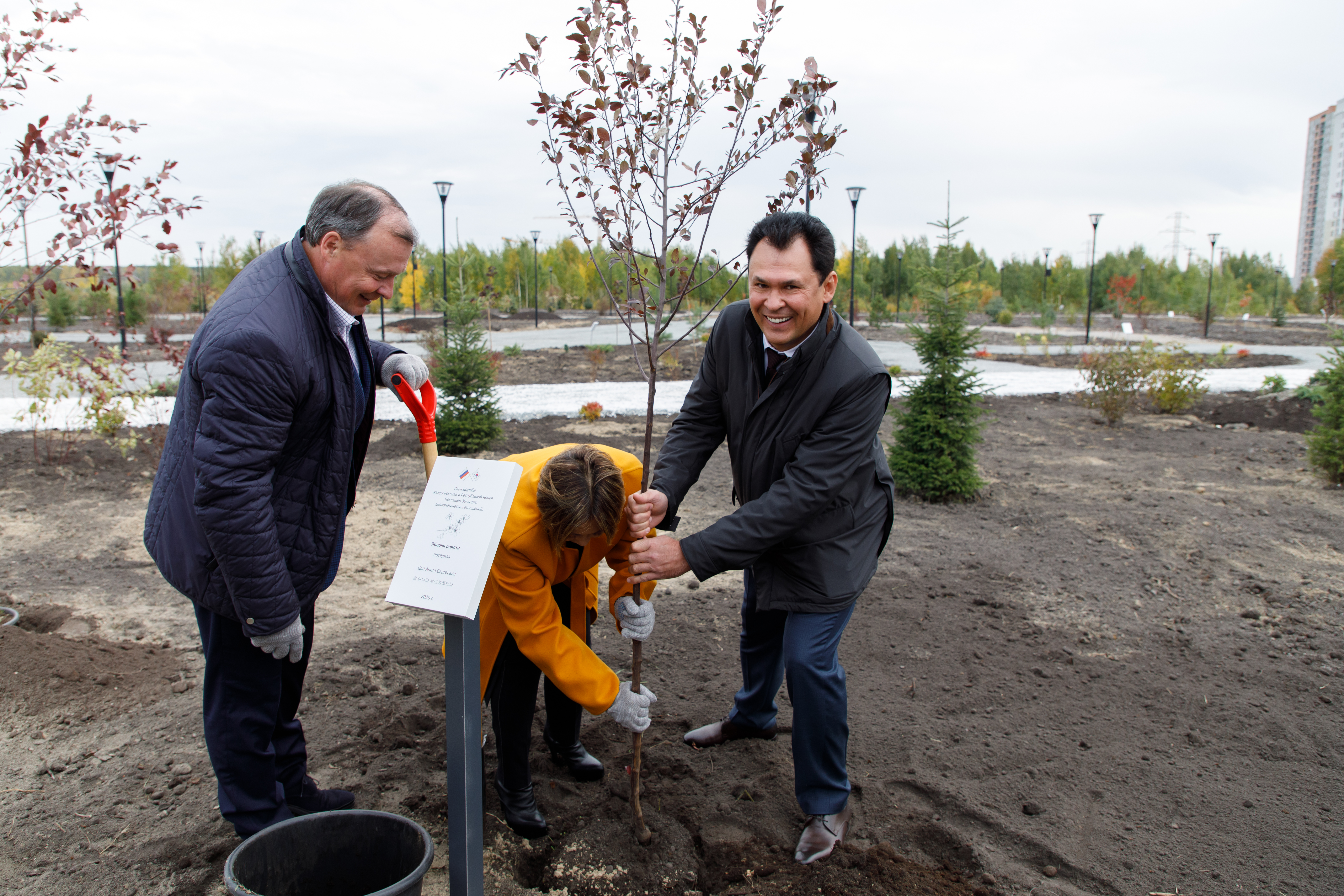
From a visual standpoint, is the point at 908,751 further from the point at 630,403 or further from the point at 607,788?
the point at 630,403

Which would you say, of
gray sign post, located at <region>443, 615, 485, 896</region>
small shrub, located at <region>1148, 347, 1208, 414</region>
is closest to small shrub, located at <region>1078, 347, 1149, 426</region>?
small shrub, located at <region>1148, 347, 1208, 414</region>

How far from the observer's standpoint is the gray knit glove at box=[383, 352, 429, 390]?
8.23 ft

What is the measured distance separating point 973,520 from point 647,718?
4138mm

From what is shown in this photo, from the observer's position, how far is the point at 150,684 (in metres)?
3.38

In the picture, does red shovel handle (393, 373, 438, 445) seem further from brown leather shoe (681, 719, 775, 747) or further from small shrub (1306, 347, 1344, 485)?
small shrub (1306, 347, 1344, 485)

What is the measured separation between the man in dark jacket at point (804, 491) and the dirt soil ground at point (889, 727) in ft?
1.41

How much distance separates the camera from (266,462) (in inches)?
76.4

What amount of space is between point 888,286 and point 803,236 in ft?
103

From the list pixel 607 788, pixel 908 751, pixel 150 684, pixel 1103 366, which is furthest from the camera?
pixel 1103 366

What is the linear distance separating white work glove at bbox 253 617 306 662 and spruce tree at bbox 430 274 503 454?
18.1 feet

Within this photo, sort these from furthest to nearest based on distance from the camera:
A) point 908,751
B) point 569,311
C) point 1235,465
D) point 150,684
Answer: point 569,311 < point 1235,465 < point 150,684 < point 908,751

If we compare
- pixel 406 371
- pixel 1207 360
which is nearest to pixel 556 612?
pixel 406 371

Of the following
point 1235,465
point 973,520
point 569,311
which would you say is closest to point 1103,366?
point 1235,465

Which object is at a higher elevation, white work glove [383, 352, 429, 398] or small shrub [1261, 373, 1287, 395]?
white work glove [383, 352, 429, 398]
